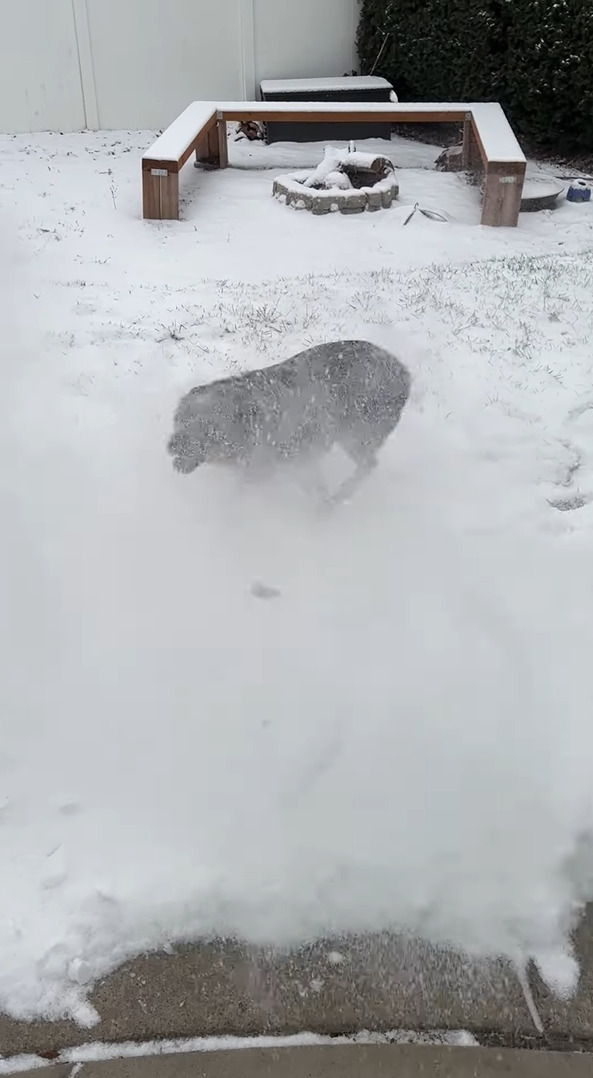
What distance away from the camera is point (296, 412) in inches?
179

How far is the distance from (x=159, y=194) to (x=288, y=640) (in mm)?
4449

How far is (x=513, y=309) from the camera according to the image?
533cm

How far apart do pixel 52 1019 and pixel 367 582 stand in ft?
7.05

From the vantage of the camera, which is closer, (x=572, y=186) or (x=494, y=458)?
(x=494, y=458)

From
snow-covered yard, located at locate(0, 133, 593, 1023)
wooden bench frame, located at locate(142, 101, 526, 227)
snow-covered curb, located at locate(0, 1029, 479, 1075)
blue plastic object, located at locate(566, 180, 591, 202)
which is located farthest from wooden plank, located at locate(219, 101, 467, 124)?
snow-covered curb, located at locate(0, 1029, 479, 1075)

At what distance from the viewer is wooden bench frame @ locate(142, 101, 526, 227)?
666 cm

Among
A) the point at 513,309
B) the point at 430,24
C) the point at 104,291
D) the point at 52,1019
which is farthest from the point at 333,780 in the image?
the point at 430,24

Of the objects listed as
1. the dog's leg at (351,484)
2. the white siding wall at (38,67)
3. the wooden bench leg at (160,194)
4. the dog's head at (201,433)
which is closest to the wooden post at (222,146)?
the wooden bench leg at (160,194)

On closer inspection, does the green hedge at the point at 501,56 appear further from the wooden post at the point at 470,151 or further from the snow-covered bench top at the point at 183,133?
the snow-covered bench top at the point at 183,133

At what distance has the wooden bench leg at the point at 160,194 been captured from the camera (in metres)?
6.72

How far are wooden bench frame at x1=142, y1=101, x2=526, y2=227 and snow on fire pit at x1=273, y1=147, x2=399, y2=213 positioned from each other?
82 cm

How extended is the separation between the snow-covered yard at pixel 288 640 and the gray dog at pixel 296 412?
113 mm

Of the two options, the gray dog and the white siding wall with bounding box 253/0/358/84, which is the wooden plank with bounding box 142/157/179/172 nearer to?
the gray dog

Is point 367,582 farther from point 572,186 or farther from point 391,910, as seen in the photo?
point 572,186
